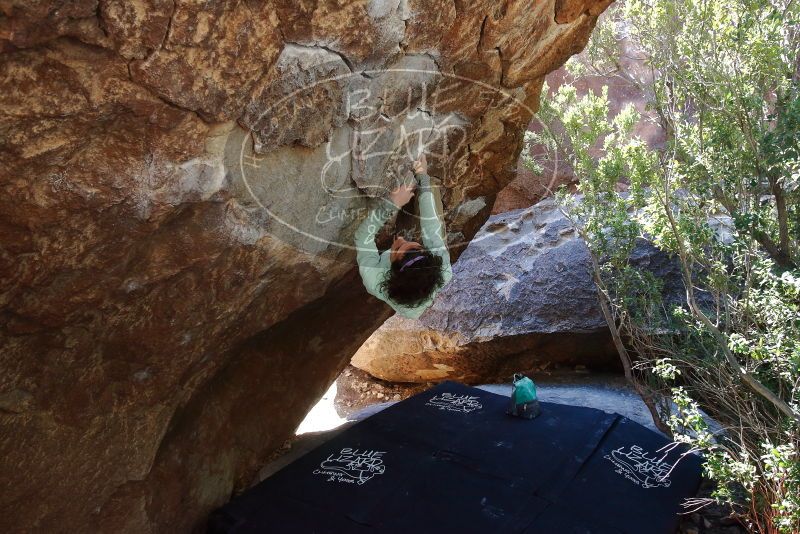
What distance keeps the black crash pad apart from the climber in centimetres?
111

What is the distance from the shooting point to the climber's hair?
2.95 m

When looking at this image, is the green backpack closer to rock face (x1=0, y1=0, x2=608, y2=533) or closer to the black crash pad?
the black crash pad

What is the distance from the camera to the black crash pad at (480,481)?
3.24 metres

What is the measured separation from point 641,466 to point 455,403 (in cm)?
148

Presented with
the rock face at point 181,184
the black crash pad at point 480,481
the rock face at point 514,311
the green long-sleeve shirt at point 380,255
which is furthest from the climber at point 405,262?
the rock face at point 514,311

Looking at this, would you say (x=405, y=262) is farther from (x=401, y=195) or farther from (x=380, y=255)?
(x=401, y=195)

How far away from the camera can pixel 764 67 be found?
128 inches

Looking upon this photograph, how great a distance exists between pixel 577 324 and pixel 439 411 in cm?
182

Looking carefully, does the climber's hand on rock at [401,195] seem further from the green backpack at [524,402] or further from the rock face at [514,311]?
A: the rock face at [514,311]

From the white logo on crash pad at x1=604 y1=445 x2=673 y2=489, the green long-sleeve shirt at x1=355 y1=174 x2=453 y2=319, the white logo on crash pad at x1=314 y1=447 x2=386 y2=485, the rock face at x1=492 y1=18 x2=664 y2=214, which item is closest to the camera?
the green long-sleeve shirt at x1=355 y1=174 x2=453 y2=319

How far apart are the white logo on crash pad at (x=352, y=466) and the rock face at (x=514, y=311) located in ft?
7.60

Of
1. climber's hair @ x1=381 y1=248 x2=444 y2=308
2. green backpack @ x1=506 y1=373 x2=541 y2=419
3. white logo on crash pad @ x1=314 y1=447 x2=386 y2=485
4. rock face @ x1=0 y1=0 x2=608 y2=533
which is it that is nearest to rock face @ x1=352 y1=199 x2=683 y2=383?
green backpack @ x1=506 y1=373 x2=541 y2=419

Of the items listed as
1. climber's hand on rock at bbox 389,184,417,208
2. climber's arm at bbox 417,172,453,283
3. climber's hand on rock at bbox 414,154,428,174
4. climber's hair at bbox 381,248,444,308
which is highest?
climber's hand on rock at bbox 414,154,428,174

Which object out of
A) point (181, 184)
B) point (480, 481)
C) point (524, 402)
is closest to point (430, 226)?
point (181, 184)
